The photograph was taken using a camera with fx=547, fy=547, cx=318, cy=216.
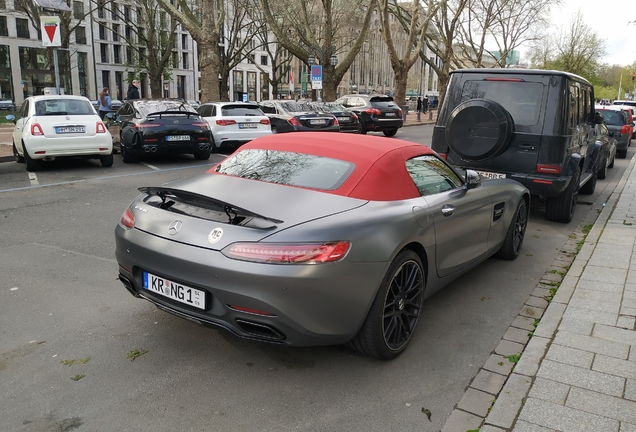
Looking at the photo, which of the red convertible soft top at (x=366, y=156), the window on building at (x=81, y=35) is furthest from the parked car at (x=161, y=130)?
the window on building at (x=81, y=35)

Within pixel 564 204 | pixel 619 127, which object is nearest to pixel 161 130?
pixel 564 204

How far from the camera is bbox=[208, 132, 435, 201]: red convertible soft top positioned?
3.74 meters

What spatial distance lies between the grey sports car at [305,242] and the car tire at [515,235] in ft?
5.06

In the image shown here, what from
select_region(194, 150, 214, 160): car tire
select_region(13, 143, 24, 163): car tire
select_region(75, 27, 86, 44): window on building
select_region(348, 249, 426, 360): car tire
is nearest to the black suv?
select_region(348, 249, 426, 360): car tire

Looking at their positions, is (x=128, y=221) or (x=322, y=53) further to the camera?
(x=322, y=53)

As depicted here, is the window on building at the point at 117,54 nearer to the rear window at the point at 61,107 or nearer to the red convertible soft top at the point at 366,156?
the rear window at the point at 61,107

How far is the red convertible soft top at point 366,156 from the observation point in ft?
12.3

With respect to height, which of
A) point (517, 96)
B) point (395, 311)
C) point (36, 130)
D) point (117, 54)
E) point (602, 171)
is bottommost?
point (602, 171)

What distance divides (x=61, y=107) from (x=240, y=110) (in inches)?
186

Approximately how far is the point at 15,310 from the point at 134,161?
30.0 feet

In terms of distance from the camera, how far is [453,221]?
14.1 feet

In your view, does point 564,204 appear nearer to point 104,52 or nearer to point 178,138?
point 178,138

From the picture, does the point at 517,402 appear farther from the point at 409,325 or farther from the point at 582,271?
the point at 582,271

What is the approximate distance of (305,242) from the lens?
10.1 ft
